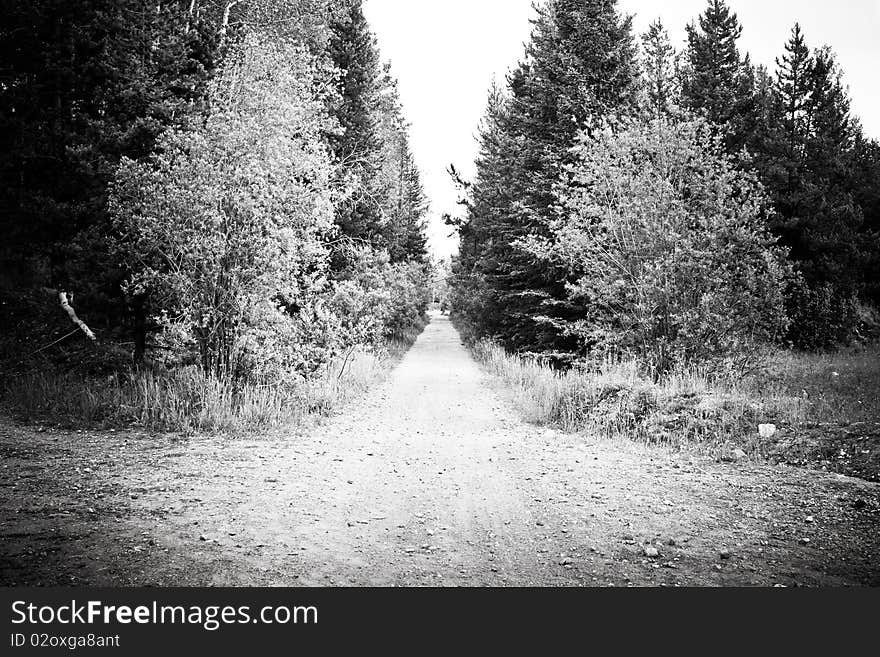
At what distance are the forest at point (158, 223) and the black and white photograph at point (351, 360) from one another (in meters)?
0.07

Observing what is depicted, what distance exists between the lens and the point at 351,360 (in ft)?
52.6

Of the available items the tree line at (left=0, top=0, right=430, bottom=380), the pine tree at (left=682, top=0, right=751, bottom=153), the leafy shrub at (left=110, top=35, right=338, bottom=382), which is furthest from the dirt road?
the pine tree at (left=682, top=0, right=751, bottom=153)

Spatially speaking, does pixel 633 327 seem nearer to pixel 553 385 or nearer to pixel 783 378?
pixel 553 385

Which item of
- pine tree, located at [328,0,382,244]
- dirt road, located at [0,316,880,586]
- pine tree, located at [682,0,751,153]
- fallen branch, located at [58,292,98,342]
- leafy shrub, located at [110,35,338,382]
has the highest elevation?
pine tree, located at [682,0,751,153]

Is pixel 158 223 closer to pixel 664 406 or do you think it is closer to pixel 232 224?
pixel 232 224

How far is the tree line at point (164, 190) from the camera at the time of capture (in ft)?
32.7

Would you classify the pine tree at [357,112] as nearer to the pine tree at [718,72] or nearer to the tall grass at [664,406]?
the tall grass at [664,406]

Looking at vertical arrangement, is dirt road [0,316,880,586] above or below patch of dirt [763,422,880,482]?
below

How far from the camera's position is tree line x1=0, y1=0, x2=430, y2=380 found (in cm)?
997

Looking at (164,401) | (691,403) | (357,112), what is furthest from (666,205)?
(357,112)

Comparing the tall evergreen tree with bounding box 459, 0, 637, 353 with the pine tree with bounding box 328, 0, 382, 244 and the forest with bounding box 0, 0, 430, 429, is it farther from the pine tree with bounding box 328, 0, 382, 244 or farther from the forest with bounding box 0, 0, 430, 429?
the forest with bounding box 0, 0, 430, 429

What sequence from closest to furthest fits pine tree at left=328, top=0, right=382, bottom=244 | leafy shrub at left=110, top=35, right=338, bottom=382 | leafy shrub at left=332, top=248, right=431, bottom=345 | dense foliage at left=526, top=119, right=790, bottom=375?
leafy shrub at left=110, top=35, right=338, bottom=382 < dense foliage at left=526, top=119, right=790, bottom=375 < leafy shrub at left=332, top=248, right=431, bottom=345 < pine tree at left=328, top=0, right=382, bottom=244

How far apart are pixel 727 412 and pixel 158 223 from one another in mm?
10315

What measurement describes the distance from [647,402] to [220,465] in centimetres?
705
